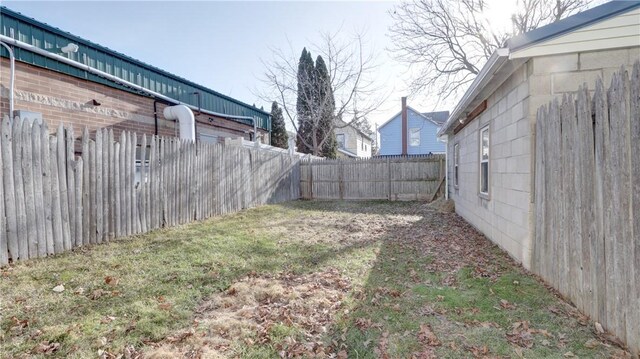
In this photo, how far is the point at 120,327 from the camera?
2746mm

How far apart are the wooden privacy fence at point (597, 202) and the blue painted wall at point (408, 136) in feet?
80.2

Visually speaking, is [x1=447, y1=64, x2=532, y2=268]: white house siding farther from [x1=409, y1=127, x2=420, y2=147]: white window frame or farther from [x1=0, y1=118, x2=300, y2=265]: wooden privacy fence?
[x1=409, y1=127, x2=420, y2=147]: white window frame

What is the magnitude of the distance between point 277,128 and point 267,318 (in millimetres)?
22421

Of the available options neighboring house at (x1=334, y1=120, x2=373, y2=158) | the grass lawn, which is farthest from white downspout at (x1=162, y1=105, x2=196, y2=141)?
neighboring house at (x1=334, y1=120, x2=373, y2=158)

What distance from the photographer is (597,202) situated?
266cm

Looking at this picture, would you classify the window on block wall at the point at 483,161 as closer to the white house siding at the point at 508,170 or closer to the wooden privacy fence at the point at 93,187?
the white house siding at the point at 508,170

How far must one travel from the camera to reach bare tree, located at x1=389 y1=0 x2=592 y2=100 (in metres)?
16.6

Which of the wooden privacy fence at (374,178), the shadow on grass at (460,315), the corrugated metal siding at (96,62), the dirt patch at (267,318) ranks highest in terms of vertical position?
the corrugated metal siding at (96,62)

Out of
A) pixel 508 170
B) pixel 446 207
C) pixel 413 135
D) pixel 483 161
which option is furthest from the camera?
pixel 413 135

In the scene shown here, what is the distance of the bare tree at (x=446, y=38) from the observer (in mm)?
16609

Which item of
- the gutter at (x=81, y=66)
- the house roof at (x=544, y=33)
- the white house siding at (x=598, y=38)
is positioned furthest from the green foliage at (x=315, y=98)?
the white house siding at (x=598, y=38)

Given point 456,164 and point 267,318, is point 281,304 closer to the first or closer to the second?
point 267,318

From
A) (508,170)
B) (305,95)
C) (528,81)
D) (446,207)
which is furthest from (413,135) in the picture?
(528,81)

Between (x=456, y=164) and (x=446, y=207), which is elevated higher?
(x=456, y=164)
